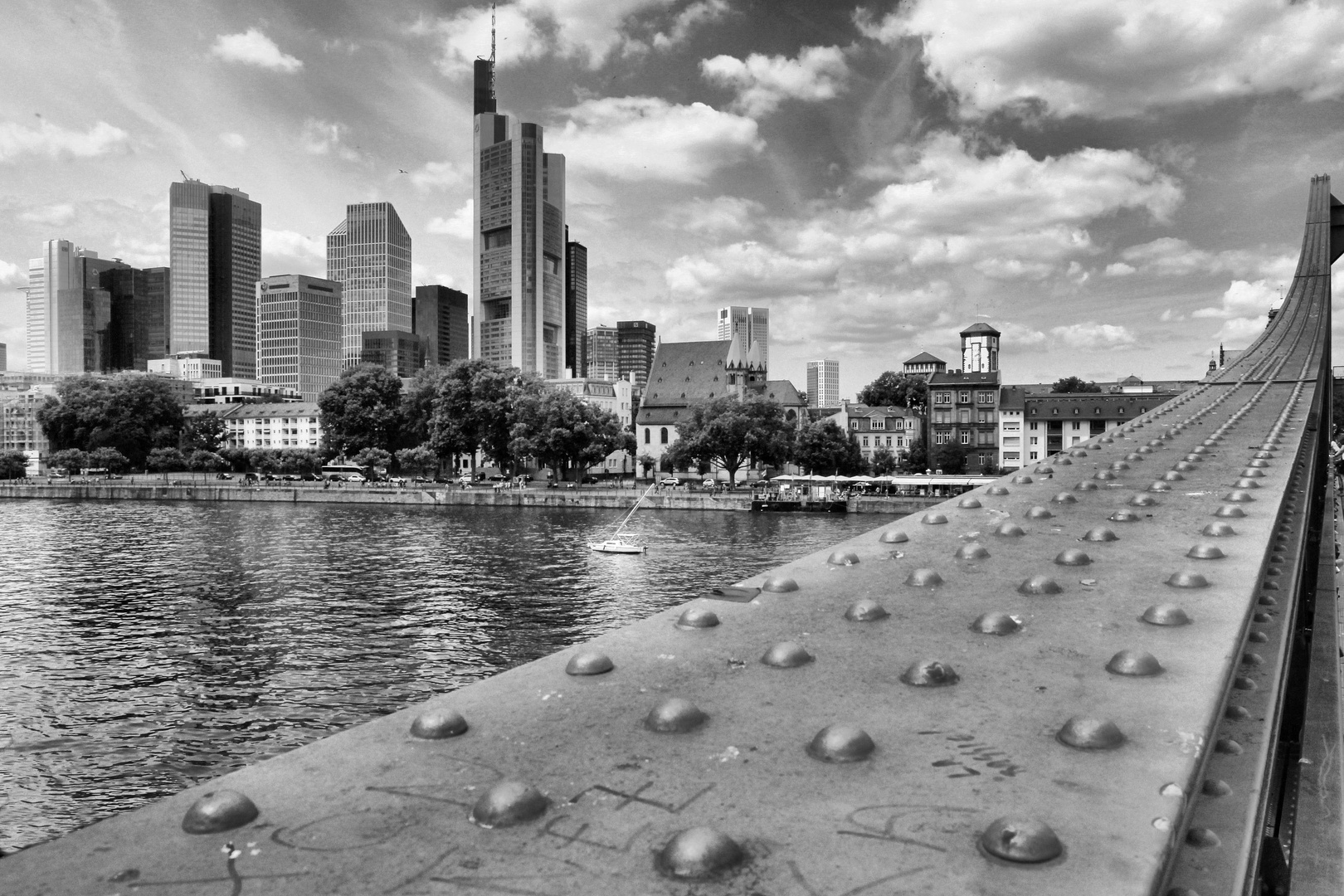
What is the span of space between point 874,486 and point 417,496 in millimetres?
40947

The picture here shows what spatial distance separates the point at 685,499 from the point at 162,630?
180ft

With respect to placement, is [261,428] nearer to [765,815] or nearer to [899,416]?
[899,416]

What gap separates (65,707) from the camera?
69.5 feet

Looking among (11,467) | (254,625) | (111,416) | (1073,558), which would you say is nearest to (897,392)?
(111,416)

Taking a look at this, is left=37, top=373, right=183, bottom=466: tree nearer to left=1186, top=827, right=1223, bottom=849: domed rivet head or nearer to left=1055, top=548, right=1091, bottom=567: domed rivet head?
left=1055, top=548, right=1091, bottom=567: domed rivet head

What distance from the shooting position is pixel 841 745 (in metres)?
2.62

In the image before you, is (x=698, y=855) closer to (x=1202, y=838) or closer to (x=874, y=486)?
(x=1202, y=838)

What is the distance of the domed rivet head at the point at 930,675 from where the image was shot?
127 inches

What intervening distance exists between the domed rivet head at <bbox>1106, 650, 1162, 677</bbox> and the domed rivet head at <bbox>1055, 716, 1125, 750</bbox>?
61 centimetres

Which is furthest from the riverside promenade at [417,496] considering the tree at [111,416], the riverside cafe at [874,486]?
the tree at [111,416]

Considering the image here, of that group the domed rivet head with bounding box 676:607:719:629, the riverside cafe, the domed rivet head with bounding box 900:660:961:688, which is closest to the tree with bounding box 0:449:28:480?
the riverside cafe

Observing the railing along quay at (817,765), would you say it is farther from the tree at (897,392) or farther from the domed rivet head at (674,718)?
the tree at (897,392)

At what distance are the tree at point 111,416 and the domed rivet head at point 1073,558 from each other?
134233 mm

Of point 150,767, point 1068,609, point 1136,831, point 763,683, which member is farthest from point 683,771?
point 150,767
